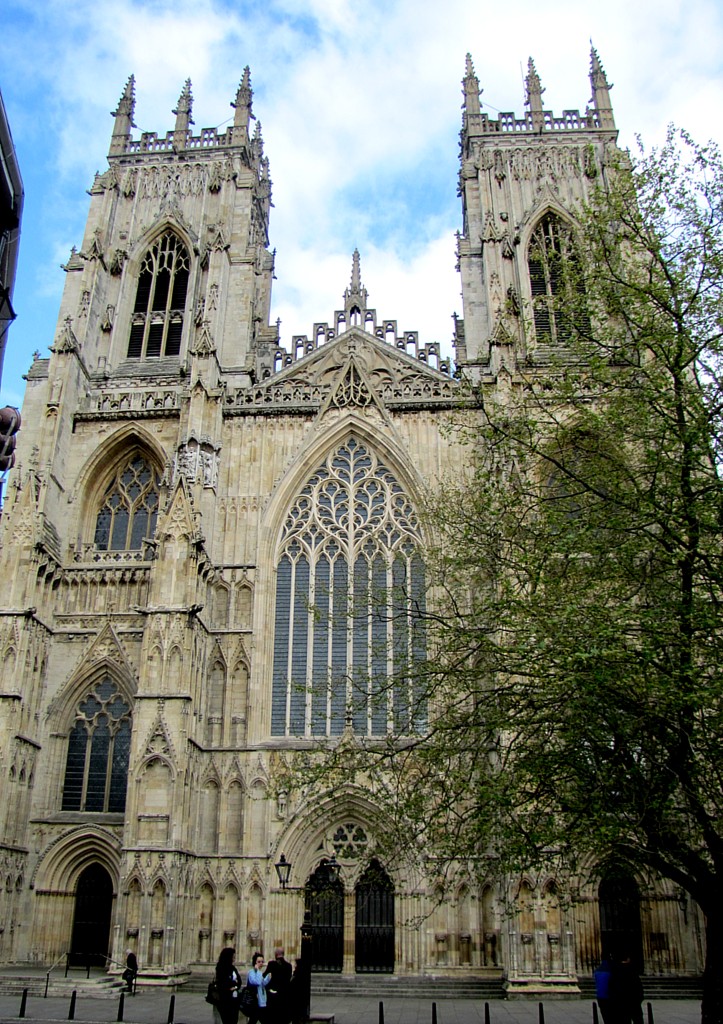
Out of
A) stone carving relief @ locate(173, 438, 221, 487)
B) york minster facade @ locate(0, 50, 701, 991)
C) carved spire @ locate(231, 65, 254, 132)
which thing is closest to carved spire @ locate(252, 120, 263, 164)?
carved spire @ locate(231, 65, 254, 132)

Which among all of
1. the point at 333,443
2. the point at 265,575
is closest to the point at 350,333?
the point at 333,443

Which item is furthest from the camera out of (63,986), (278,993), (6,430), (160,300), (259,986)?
(160,300)

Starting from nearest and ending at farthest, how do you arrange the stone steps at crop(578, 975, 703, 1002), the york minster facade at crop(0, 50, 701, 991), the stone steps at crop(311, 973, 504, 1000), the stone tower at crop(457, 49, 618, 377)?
the stone steps at crop(578, 975, 703, 1002) → the stone steps at crop(311, 973, 504, 1000) → the york minster facade at crop(0, 50, 701, 991) → the stone tower at crop(457, 49, 618, 377)

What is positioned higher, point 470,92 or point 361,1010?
point 470,92

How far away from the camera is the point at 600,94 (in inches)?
1383

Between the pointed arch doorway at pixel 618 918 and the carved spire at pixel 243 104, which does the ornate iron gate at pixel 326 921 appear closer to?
the pointed arch doorway at pixel 618 918

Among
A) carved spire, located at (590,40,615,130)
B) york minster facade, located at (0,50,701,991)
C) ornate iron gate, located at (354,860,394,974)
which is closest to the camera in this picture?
york minster facade, located at (0,50,701,991)

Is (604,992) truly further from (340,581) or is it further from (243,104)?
(243,104)

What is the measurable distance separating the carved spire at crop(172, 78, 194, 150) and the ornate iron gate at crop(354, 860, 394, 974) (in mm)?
27864

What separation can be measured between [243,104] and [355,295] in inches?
483

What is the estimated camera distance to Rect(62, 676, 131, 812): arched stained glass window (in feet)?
77.0

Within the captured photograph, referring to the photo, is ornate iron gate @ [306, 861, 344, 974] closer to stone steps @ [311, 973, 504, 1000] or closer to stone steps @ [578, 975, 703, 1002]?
stone steps @ [311, 973, 504, 1000]

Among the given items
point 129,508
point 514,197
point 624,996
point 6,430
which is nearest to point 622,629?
point 624,996

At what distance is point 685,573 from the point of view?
10992 mm
